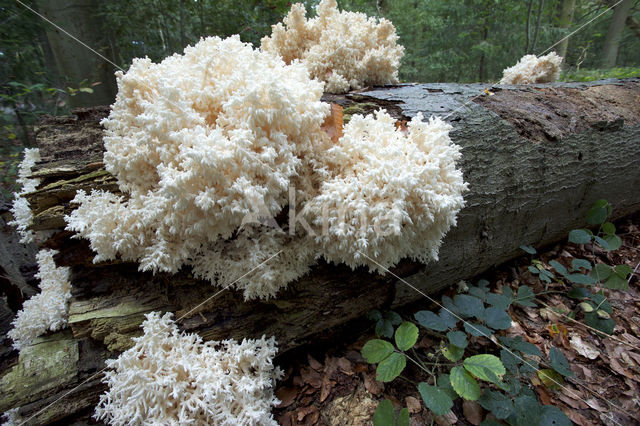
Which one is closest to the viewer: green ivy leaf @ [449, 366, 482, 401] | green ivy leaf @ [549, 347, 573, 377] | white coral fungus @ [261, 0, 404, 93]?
green ivy leaf @ [449, 366, 482, 401]

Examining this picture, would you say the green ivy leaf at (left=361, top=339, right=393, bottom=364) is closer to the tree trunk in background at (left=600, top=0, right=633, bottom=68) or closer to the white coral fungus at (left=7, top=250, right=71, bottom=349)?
the white coral fungus at (left=7, top=250, right=71, bottom=349)

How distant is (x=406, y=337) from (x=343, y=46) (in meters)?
2.56

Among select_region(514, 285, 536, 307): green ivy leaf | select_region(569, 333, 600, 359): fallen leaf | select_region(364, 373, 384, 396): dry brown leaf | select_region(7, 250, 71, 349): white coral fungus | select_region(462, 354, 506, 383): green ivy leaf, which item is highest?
select_region(7, 250, 71, 349): white coral fungus

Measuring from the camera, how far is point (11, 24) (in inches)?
175

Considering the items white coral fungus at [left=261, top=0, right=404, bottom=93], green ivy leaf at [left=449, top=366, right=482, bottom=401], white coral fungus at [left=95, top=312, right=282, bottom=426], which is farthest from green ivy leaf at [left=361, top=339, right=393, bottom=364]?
white coral fungus at [left=261, top=0, right=404, bottom=93]

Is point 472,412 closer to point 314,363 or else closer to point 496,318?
point 496,318

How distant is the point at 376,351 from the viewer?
1.78m

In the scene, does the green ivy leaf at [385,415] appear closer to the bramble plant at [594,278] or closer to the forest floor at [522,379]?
the forest floor at [522,379]

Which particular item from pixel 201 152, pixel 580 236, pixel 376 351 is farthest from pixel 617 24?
pixel 201 152

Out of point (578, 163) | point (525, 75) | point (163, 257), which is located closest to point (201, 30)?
point (525, 75)

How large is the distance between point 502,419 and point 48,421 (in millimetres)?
2580

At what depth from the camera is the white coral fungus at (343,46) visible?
2.87 m

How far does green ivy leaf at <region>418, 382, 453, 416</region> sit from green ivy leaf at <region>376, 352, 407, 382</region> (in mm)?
141

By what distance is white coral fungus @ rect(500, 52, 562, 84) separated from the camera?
3740mm
